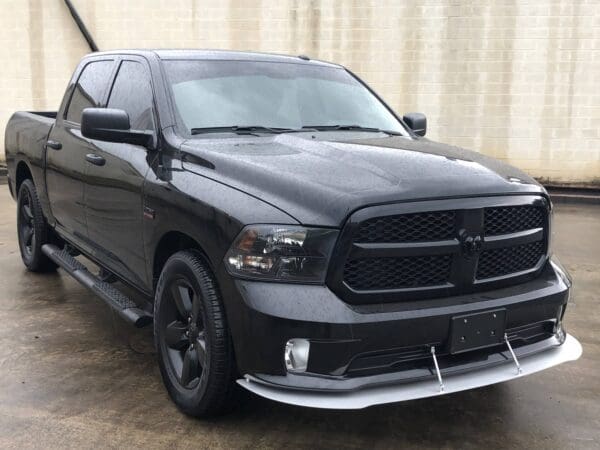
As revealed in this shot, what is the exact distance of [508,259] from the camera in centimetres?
307

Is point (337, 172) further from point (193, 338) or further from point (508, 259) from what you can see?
point (193, 338)

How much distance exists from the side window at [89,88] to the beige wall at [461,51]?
6.47 metres

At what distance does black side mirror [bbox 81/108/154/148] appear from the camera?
3.55 m

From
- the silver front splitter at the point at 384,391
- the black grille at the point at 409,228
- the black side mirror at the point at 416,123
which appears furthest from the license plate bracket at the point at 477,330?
the black side mirror at the point at 416,123

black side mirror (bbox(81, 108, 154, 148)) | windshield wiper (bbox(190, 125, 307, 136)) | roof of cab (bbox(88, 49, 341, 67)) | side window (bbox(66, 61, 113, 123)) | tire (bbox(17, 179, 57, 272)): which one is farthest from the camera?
tire (bbox(17, 179, 57, 272))

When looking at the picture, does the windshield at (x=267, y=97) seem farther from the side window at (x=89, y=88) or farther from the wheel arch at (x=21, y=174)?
the wheel arch at (x=21, y=174)

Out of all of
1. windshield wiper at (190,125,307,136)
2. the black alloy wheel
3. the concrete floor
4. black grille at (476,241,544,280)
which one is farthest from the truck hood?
the concrete floor

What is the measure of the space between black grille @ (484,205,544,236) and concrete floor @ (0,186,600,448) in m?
1.01

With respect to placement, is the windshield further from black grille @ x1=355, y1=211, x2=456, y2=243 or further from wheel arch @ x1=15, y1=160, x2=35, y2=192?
wheel arch @ x1=15, y1=160, x2=35, y2=192

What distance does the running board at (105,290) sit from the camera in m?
3.67

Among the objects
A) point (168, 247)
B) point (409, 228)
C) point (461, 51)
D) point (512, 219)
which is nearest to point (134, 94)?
point (168, 247)

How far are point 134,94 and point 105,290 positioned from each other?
1280 mm

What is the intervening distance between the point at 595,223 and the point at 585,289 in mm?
3731

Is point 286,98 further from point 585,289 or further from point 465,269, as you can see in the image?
point 585,289
